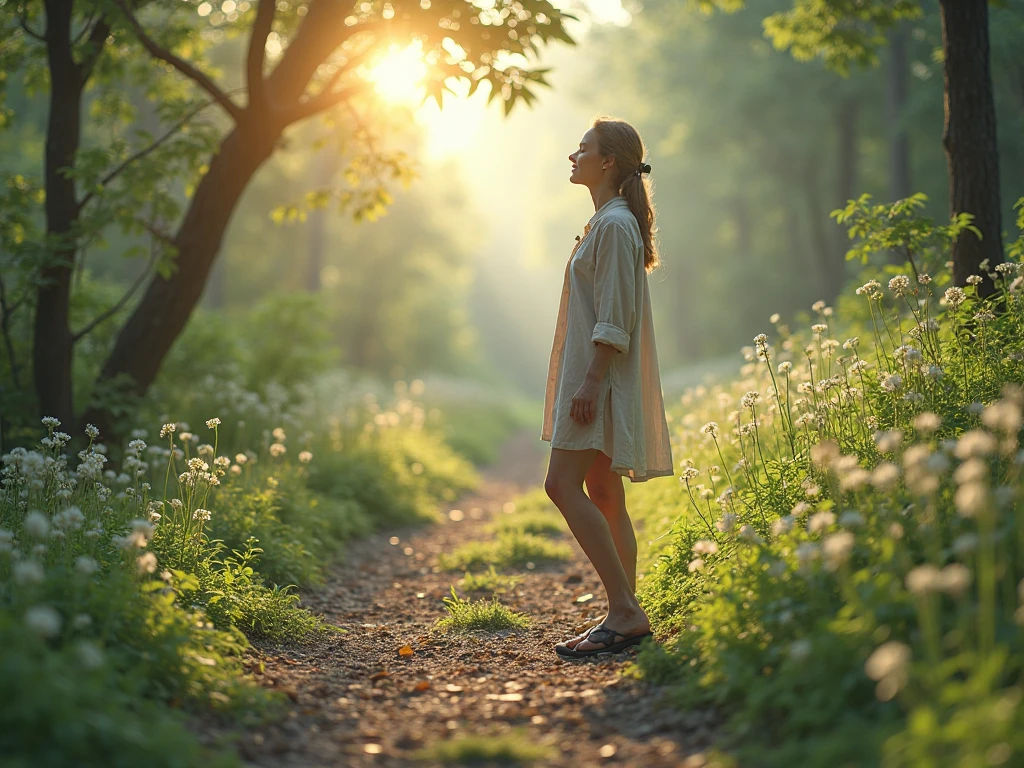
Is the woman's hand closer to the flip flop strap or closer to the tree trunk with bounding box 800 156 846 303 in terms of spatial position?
the flip flop strap

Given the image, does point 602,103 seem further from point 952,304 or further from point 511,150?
point 511,150

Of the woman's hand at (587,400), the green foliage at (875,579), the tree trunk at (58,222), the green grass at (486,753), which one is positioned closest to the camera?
the green foliage at (875,579)

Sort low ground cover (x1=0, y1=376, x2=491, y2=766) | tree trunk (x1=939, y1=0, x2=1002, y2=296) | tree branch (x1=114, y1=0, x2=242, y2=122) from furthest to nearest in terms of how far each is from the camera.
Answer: tree branch (x1=114, y1=0, x2=242, y2=122), tree trunk (x1=939, y1=0, x2=1002, y2=296), low ground cover (x1=0, y1=376, x2=491, y2=766)

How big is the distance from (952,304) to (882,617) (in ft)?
8.02

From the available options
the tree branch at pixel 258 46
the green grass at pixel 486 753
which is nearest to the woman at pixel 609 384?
the green grass at pixel 486 753

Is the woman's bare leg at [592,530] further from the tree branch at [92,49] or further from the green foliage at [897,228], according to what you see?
the tree branch at [92,49]

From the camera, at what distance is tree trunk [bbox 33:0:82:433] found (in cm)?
688

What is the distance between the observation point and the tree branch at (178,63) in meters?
6.51

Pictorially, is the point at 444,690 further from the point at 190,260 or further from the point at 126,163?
the point at 126,163

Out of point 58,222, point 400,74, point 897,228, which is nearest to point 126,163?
point 58,222

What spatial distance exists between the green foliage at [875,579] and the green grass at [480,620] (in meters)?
0.83

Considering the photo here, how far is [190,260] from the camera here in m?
7.39

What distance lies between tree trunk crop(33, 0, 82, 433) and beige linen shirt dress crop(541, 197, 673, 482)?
4.54 meters

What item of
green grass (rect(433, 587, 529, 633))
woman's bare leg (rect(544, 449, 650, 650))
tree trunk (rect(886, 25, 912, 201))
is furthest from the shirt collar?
tree trunk (rect(886, 25, 912, 201))
